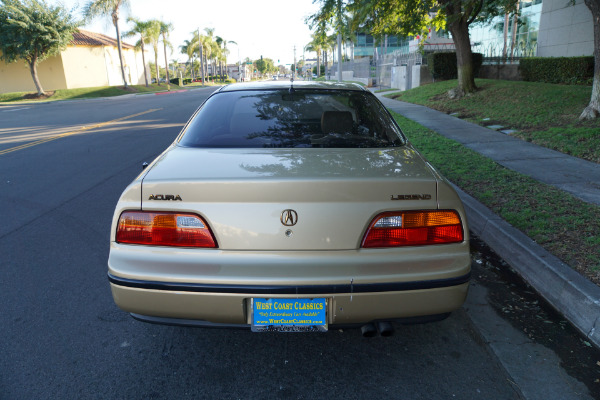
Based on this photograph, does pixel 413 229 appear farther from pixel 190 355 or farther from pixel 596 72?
pixel 596 72

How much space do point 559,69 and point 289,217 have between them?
59.2 ft

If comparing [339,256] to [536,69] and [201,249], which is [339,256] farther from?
[536,69]

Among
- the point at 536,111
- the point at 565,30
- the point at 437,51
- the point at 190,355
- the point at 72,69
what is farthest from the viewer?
the point at 72,69

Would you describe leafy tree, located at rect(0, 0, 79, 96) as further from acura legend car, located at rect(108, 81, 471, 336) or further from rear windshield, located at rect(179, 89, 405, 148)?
acura legend car, located at rect(108, 81, 471, 336)

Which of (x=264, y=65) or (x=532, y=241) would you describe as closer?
(x=532, y=241)

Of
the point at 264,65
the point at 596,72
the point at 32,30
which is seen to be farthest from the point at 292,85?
the point at 264,65

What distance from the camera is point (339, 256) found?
7.23 ft

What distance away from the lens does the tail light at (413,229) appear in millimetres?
2240

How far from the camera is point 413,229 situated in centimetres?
228

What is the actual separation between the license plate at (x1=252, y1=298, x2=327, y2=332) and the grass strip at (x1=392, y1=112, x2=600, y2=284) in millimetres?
2205

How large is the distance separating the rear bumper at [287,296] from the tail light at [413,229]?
209 mm

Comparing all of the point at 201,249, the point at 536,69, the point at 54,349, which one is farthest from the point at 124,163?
the point at 536,69

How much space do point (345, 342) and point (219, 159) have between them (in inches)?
55.8

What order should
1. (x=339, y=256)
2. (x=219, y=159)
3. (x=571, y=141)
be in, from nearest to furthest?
(x=339, y=256) < (x=219, y=159) < (x=571, y=141)
